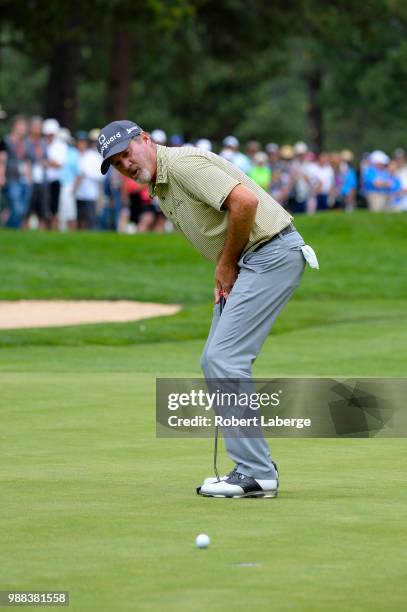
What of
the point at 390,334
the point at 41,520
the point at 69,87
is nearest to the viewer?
the point at 41,520

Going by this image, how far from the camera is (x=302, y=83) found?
91.8m

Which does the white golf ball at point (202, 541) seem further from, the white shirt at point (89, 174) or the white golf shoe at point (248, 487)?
the white shirt at point (89, 174)

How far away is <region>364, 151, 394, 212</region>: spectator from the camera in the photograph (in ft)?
113

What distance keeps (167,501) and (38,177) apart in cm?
2206

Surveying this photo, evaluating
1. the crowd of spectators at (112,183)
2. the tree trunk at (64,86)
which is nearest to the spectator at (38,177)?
the crowd of spectators at (112,183)

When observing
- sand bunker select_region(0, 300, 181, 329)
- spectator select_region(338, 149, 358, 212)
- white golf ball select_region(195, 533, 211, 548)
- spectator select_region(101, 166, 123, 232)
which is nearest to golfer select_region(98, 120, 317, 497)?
white golf ball select_region(195, 533, 211, 548)

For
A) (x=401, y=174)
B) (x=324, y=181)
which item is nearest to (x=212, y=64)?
(x=401, y=174)

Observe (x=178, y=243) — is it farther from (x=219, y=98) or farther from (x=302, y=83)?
(x=302, y=83)

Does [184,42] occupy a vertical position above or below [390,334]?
above

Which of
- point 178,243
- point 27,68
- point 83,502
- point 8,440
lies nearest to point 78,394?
point 8,440

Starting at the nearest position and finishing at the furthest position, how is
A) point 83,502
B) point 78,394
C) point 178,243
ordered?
point 83,502
point 78,394
point 178,243

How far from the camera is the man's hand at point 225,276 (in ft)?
25.8

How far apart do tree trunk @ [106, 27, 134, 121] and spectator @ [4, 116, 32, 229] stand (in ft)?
56.1

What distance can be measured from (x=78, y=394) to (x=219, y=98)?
50101 millimetres
